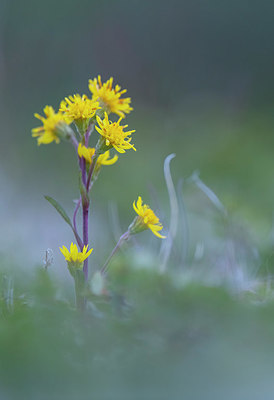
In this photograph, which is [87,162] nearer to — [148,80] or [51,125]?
[51,125]

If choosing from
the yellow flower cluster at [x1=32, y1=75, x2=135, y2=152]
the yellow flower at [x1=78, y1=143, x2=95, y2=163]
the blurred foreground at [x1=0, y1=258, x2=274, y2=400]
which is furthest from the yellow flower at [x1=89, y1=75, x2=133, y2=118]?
the blurred foreground at [x1=0, y1=258, x2=274, y2=400]

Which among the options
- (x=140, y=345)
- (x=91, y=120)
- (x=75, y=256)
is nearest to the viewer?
(x=140, y=345)

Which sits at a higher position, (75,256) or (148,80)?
(148,80)

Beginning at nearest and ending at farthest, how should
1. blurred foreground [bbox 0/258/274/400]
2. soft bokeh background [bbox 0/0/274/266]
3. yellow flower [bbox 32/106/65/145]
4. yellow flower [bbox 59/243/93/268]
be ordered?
1. blurred foreground [bbox 0/258/274/400]
2. yellow flower [bbox 59/243/93/268]
3. yellow flower [bbox 32/106/65/145]
4. soft bokeh background [bbox 0/0/274/266]

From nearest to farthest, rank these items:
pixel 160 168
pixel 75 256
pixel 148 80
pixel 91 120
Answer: pixel 75 256 < pixel 91 120 < pixel 160 168 < pixel 148 80

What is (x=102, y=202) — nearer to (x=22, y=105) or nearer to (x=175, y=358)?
(x=22, y=105)

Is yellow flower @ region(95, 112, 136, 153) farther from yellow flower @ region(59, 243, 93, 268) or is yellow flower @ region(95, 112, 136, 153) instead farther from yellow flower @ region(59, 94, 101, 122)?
yellow flower @ region(59, 243, 93, 268)

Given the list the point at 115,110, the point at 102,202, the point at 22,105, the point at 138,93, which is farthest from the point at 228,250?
the point at 138,93

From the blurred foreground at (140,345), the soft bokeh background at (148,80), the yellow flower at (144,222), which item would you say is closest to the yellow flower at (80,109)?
the yellow flower at (144,222)

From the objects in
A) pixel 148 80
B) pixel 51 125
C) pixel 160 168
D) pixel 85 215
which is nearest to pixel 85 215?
pixel 85 215
